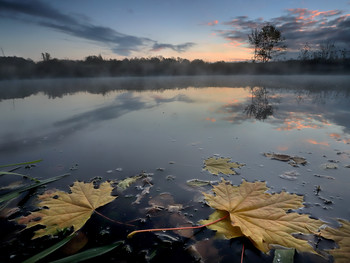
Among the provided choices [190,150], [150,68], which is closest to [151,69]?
[150,68]

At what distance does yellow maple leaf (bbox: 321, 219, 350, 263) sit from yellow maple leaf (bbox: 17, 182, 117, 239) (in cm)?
115

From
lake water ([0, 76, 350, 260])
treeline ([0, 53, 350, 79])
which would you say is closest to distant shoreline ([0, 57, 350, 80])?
treeline ([0, 53, 350, 79])

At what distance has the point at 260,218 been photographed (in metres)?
0.92

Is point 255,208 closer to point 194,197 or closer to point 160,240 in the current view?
point 194,197

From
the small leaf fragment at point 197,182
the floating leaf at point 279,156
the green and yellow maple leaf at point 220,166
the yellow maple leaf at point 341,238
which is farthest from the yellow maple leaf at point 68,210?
the floating leaf at point 279,156

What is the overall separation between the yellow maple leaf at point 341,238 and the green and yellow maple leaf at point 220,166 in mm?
722

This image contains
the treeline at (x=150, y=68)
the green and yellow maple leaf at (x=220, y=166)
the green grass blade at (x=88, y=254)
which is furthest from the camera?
the treeline at (x=150, y=68)

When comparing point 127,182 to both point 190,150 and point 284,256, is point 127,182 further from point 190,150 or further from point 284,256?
point 284,256

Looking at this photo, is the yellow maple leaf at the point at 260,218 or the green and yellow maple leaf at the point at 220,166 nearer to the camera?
the yellow maple leaf at the point at 260,218

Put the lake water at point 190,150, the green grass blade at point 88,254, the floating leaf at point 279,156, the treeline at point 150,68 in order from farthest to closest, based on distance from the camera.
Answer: the treeline at point 150,68, the floating leaf at point 279,156, the lake water at point 190,150, the green grass blade at point 88,254

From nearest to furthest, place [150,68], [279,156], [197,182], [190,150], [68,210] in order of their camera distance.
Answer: [68,210] < [197,182] < [279,156] < [190,150] < [150,68]

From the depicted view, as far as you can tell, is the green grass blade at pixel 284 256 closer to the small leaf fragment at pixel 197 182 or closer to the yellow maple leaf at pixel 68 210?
the small leaf fragment at pixel 197 182

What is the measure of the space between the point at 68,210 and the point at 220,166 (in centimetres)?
120

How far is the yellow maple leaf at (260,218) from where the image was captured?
829 millimetres
